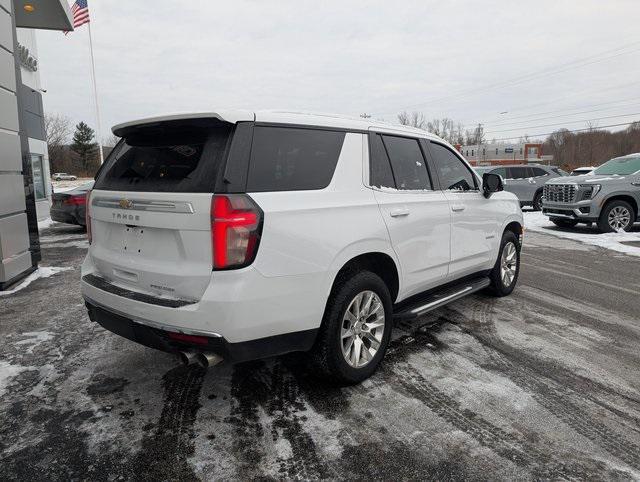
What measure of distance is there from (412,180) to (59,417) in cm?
315

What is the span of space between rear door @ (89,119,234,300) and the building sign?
15.5m

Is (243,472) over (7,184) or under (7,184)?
under

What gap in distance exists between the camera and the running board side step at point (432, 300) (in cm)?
364

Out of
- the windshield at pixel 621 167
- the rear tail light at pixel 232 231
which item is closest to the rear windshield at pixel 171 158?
the rear tail light at pixel 232 231

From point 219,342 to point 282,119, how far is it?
1.44 metres

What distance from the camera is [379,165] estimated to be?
3500 mm

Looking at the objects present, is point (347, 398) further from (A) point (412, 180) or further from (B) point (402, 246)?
(A) point (412, 180)

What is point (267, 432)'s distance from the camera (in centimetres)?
268

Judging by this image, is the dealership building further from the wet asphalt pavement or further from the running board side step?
the running board side step

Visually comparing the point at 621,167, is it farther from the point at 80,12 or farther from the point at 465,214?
the point at 80,12

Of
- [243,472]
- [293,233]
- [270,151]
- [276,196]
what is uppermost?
[270,151]

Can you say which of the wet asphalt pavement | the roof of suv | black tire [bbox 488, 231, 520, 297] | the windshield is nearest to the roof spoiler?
the roof of suv

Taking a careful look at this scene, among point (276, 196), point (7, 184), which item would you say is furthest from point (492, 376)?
point (7, 184)

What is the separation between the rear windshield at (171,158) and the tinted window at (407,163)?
61.4 inches
